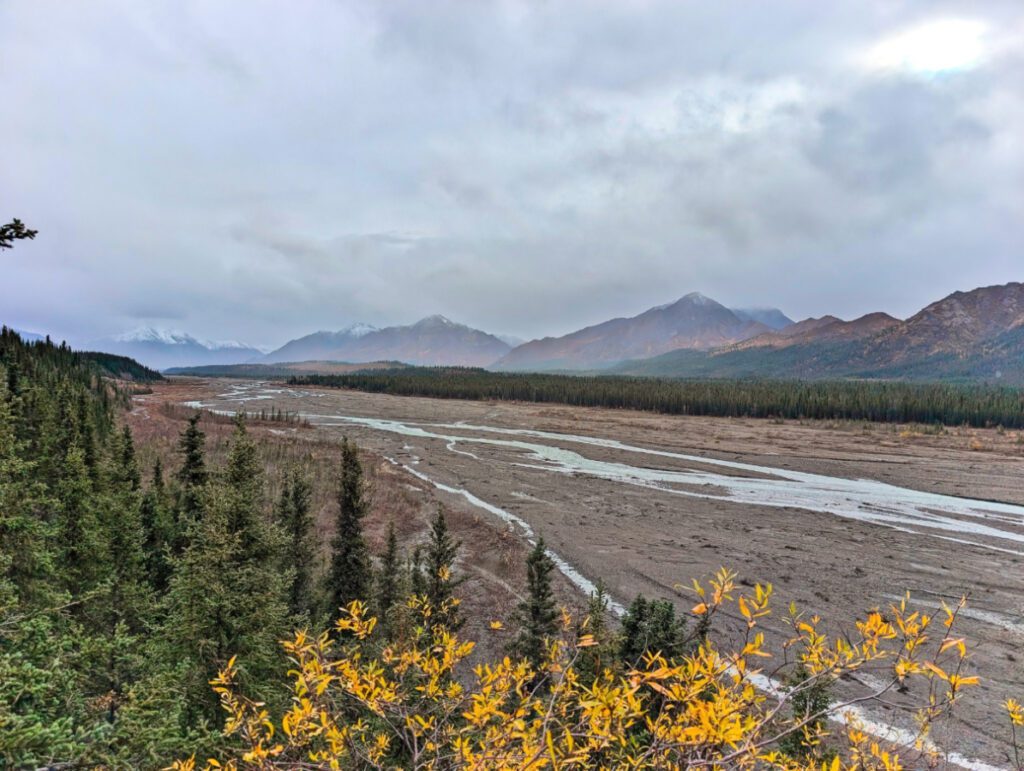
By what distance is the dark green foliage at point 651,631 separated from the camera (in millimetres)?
9570

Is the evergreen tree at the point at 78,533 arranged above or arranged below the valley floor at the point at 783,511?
above

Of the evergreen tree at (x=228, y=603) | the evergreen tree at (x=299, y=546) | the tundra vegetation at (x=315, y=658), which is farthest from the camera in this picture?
the evergreen tree at (x=299, y=546)

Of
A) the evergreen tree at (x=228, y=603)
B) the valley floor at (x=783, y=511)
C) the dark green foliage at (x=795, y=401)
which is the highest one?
the dark green foliage at (x=795, y=401)

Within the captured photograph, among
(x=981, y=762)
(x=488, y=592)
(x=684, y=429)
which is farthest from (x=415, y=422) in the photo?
(x=981, y=762)

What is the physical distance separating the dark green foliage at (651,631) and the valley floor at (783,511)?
7.21m

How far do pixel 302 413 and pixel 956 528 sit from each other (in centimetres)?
8226

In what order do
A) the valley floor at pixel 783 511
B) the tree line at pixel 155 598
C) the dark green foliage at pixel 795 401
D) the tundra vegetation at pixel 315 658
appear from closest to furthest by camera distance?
the tundra vegetation at pixel 315 658 → the tree line at pixel 155 598 → the valley floor at pixel 783 511 → the dark green foliage at pixel 795 401

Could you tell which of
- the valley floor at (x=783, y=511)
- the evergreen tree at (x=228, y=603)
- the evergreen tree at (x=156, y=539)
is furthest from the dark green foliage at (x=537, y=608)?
the evergreen tree at (x=156, y=539)

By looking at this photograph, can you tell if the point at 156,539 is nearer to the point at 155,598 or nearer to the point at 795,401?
the point at 155,598

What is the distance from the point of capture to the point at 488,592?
1934cm

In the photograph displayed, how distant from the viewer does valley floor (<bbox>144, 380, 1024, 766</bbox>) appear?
18.0 m

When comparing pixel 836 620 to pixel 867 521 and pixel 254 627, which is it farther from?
pixel 254 627

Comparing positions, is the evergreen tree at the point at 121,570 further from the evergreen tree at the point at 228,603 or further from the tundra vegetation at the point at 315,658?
the evergreen tree at the point at 228,603

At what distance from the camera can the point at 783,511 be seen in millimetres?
29156
